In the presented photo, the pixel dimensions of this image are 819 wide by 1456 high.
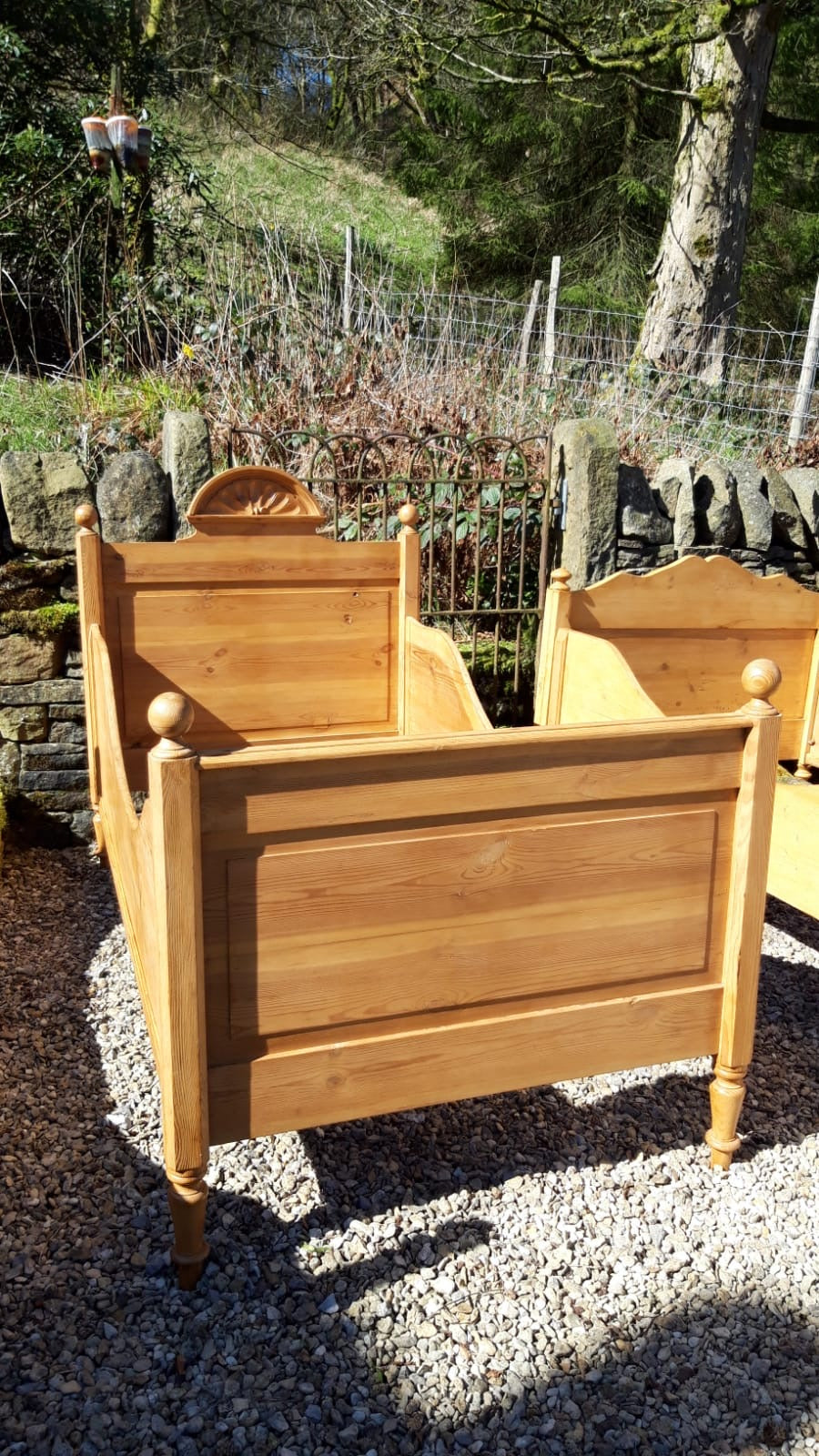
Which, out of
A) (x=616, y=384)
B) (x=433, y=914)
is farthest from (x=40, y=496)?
(x=616, y=384)

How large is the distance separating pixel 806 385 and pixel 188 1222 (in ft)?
25.6

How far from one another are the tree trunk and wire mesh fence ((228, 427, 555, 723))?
4.58 m

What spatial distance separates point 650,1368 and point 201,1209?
875mm

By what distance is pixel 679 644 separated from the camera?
3770mm

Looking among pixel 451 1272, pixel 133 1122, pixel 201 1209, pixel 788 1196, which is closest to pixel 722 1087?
pixel 788 1196

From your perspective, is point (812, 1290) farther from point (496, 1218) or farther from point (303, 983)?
point (303, 983)

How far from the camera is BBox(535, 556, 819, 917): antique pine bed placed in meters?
3.23

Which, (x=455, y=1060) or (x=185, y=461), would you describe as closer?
(x=455, y=1060)

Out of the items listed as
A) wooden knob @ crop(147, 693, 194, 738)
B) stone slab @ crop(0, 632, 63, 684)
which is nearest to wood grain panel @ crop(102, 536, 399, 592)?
stone slab @ crop(0, 632, 63, 684)

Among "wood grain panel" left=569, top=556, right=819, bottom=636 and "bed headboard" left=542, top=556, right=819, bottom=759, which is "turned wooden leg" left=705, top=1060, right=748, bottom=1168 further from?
"wood grain panel" left=569, top=556, right=819, bottom=636

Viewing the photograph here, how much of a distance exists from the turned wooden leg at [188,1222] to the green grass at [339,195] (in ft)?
44.1

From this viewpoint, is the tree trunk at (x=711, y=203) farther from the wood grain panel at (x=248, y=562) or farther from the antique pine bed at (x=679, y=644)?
the wood grain panel at (x=248, y=562)

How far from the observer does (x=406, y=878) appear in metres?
2.03

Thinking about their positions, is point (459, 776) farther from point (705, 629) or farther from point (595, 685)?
point (705, 629)
